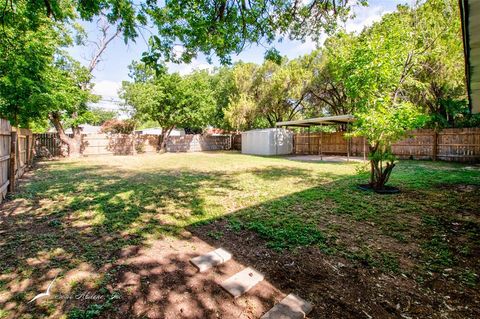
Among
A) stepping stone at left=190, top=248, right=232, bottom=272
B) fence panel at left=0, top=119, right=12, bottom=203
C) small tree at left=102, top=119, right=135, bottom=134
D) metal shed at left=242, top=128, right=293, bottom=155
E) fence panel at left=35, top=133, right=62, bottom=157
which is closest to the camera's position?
stepping stone at left=190, top=248, right=232, bottom=272

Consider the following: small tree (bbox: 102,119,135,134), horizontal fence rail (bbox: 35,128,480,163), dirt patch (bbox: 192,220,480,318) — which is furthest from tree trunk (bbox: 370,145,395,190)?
small tree (bbox: 102,119,135,134)

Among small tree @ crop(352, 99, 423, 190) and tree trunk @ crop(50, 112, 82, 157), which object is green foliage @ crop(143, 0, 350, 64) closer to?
small tree @ crop(352, 99, 423, 190)

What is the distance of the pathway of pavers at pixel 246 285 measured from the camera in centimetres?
188

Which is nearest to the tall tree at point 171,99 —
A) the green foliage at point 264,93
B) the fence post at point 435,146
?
the green foliage at point 264,93

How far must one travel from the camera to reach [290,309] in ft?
6.31

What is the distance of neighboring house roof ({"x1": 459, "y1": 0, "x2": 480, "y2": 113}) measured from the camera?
5.88ft

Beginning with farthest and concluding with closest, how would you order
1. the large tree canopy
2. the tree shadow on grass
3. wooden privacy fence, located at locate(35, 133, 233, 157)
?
wooden privacy fence, located at locate(35, 133, 233, 157), the large tree canopy, the tree shadow on grass

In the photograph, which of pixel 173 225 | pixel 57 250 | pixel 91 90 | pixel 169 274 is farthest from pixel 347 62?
pixel 91 90

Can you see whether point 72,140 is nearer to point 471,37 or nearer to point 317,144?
point 317,144

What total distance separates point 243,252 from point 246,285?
67 centimetres

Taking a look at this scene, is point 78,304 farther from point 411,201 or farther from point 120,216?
point 411,201

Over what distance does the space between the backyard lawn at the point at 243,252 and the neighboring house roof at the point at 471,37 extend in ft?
7.31

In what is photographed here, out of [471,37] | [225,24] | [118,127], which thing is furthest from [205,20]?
[118,127]

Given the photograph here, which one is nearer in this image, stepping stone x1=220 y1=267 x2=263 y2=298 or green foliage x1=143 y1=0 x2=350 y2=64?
stepping stone x1=220 y1=267 x2=263 y2=298
